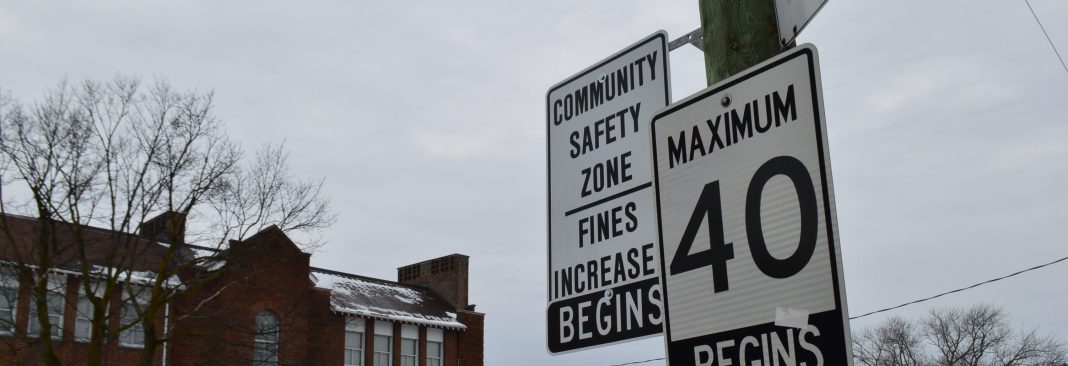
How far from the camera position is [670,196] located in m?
2.74

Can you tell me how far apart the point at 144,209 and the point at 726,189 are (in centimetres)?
2631

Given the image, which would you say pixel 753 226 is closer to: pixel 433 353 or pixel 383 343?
pixel 383 343

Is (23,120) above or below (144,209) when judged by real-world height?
above

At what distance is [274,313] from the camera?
37406 millimetres

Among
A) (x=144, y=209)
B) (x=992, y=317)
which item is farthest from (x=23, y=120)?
(x=992, y=317)

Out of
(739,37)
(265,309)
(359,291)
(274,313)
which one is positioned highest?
(359,291)

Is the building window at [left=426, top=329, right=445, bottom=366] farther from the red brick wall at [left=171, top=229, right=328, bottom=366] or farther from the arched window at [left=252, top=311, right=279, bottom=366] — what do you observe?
the arched window at [left=252, top=311, right=279, bottom=366]

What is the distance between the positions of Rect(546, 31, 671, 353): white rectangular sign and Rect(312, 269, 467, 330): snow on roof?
35.4 meters

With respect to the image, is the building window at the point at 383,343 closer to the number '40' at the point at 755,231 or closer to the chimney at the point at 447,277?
the chimney at the point at 447,277

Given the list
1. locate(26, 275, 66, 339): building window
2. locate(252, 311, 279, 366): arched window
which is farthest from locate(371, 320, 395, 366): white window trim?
locate(26, 275, 66, 339): building window

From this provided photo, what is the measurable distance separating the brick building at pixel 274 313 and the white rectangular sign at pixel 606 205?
2326 centimetres

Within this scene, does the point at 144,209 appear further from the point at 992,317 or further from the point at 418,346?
the point at 992,317

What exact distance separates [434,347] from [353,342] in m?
4.28

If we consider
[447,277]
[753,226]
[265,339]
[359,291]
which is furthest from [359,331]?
[753,226]
